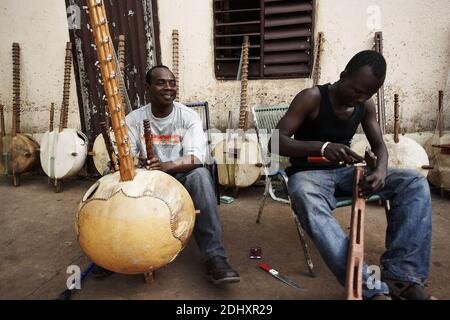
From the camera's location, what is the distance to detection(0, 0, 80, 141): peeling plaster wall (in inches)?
174

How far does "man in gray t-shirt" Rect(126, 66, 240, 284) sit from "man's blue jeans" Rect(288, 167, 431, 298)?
0.56m

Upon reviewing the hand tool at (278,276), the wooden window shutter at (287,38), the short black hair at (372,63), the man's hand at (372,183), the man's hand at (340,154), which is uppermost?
the wooden window shutter at (287,38)

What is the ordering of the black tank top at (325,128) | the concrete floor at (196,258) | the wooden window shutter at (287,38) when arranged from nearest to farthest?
1. the concrete floor at (196,258)
2. the black tank top at (325,128)
3. the wooden window shutter at (287,38)

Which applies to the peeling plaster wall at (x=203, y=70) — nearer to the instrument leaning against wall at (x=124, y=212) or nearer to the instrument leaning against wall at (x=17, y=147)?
the instrument leaning against wall at (x=17, y=147)

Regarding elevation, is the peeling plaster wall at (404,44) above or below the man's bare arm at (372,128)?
above

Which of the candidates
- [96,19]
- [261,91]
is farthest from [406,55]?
[96,19]

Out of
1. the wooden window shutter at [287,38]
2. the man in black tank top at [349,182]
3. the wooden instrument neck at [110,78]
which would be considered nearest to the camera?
the wooden instrument neck at [110,78]

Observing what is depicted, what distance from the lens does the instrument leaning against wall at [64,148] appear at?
163 inches

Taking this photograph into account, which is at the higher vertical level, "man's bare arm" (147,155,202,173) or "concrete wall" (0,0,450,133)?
"concrete wall" (0,0,450,133)

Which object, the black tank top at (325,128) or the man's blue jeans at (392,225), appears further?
the black tank top at (325,128)

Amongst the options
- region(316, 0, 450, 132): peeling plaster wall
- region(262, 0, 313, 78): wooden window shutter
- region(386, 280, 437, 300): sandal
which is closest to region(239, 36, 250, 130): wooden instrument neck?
region(262, 0, 313, 78): wooden window shutter

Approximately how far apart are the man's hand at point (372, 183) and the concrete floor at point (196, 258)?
0.68 metres

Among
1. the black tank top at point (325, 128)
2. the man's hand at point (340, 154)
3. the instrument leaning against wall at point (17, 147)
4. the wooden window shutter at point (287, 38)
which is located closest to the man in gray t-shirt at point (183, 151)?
the black tank top at point (325, 128)

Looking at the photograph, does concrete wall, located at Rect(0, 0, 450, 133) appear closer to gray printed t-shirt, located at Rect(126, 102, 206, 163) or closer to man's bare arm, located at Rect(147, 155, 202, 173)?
gray printed t-shirt, located at Rect(126, 102, 206, 163)
